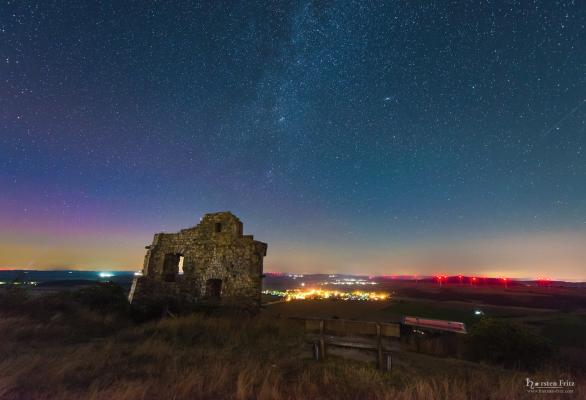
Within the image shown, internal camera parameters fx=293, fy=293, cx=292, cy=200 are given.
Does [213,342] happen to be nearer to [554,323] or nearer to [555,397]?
[555,397]

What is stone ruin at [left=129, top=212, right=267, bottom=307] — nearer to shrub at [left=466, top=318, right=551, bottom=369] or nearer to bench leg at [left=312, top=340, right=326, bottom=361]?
bench leg at [left=312, top=340, right=326, bottom=361]

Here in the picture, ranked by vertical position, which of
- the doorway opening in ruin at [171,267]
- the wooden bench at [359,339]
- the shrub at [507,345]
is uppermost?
the doorway opening in ruin at [171,267]

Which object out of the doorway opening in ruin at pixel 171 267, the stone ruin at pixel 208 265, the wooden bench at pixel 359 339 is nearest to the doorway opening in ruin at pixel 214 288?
the stone ruin at pixel 208 265

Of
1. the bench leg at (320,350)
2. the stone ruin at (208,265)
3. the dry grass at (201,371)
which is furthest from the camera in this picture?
the stone ruin at (208,265)

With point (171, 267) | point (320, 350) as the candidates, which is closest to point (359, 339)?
point (320, 350)

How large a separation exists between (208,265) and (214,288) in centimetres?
145

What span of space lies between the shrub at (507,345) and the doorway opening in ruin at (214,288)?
39.4ft

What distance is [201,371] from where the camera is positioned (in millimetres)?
5922

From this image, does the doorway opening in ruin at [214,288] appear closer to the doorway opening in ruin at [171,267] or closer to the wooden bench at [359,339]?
the doorway opening in ruin at [171,267]

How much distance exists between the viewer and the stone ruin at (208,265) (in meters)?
15.7

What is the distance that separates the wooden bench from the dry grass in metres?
0.36

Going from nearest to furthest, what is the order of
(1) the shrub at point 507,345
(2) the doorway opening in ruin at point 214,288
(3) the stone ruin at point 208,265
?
(1) the shrub at point 507,345 → (3) the stone ruin at point 208,265 → (2) the doorway opening in ruin at point 214,288

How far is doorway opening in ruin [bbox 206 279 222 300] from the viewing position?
1630 centimetres

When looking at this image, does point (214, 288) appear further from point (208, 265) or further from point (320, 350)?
point (320, 350)
